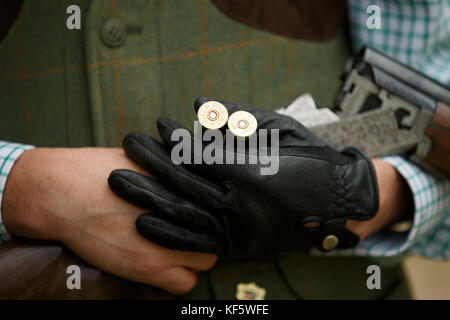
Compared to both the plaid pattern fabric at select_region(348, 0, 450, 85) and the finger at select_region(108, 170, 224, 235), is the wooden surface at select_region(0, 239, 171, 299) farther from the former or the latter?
the plaid pattern fabric at select_region(348, 0, 450, 85)

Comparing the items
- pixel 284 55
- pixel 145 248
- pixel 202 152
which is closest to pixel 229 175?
pixel 202 152

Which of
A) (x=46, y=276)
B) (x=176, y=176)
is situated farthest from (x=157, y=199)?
(x=46, y=276)

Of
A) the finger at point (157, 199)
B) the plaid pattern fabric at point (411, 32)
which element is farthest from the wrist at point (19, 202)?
the plaid pattern fabric at point (411, 32)

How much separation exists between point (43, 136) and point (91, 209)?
0.16 meters

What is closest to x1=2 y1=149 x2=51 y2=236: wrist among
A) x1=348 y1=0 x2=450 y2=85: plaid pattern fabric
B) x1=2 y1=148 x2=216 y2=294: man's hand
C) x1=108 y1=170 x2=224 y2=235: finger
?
x1=2 y1=148 x2=216 y2=294: man's hand

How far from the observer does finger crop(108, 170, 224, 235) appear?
0.56 metres

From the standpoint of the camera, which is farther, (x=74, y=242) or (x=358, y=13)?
(x=358, y=13)

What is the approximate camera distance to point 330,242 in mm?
637

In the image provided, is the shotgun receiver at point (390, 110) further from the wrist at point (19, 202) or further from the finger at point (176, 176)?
the wrist at point (19, 202)

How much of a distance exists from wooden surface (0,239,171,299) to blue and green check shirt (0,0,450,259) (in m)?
0.40

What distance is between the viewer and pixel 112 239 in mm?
588

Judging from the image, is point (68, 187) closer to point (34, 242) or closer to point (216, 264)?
point (34, 242)

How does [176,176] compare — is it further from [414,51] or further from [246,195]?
[414,51]

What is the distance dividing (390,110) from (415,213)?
0.18 metres
